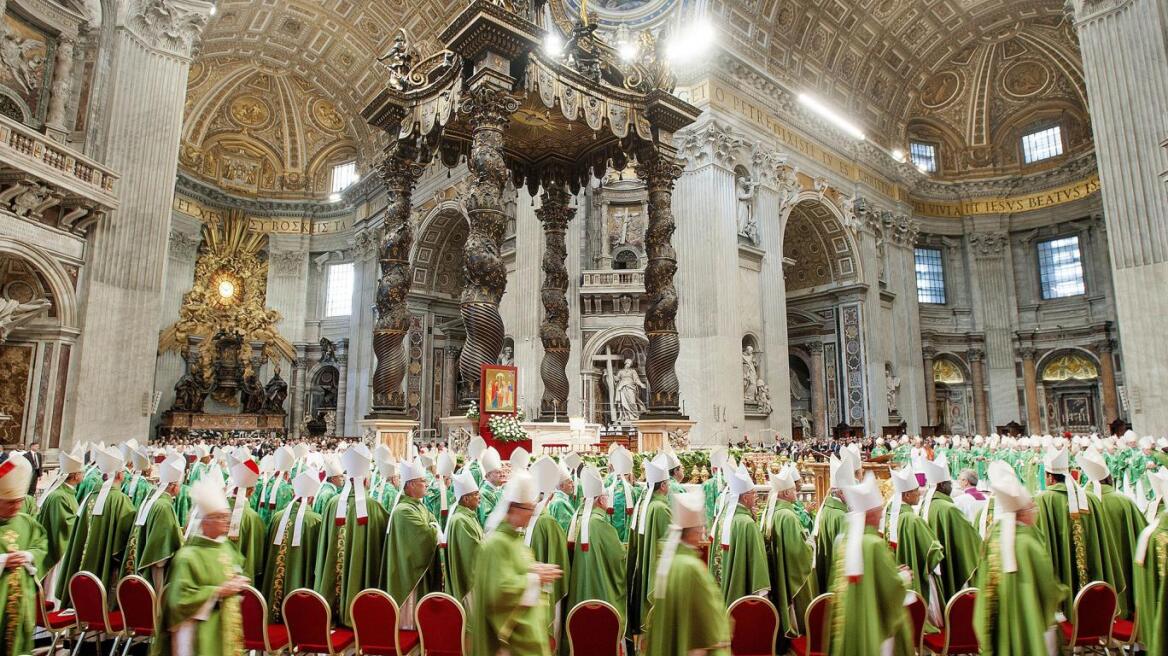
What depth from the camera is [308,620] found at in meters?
3.63

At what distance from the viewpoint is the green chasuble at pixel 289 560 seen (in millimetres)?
4602

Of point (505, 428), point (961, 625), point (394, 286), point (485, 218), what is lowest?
point (961, 625)

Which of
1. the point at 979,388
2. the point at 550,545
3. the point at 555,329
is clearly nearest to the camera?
the point at 550,545

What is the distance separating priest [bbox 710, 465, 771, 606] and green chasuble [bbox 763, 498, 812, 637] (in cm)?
16

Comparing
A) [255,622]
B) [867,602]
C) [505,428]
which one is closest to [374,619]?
[255,622]

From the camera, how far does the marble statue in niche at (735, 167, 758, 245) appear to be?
18.1m

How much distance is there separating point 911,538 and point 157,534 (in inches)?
195

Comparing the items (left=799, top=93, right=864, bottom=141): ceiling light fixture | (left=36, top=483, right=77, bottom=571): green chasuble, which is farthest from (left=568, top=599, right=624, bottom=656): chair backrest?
(left=799, top=93, right=864, bottom=141): ceiling light fixture

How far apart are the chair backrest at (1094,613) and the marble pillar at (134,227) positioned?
13528 millimetres

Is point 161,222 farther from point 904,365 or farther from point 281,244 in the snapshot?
point 904,365

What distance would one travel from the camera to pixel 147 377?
12.6 metres

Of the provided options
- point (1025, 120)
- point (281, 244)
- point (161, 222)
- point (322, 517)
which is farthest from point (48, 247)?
point (1025, 120)

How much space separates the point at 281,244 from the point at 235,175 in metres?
3.27

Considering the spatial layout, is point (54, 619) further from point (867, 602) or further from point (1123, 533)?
point (1123, 533)
